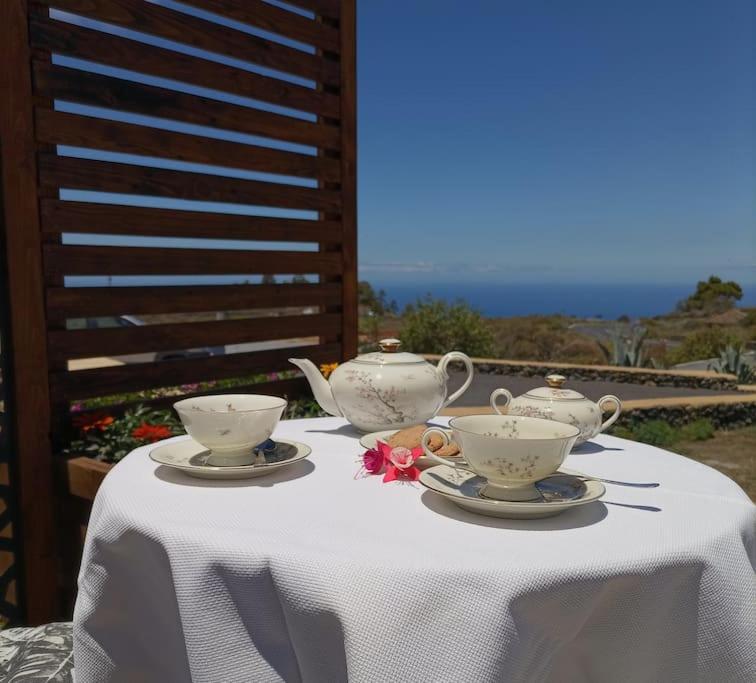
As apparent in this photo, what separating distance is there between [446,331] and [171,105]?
8.59 meters

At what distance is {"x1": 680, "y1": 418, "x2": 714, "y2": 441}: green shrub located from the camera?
20.6 feet

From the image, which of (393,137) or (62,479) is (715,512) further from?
(393,137)

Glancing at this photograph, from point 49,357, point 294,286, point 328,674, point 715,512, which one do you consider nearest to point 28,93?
point 49,357

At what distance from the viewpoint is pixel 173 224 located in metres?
3.06

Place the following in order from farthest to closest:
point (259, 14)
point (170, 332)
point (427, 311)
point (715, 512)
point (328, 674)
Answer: point (427, 311)
point (259, 14)
point (170, 332)
point (715, 512)
point (328, 674)

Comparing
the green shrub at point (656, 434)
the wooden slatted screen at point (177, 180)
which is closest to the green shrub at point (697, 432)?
the green shrub at point (656, 434)

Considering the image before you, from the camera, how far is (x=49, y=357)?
2600mm

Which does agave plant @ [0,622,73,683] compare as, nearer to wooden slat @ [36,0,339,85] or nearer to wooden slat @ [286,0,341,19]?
wooden slat @ [36,0,339,85]

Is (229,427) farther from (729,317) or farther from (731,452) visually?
(729,317)

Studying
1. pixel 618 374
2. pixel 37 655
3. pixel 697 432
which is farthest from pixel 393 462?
pixel 618 374

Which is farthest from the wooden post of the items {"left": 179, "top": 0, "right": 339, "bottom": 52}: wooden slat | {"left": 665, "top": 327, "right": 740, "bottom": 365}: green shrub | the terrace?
{"left": 665, "top": 327, "right": 740, "bottom": 365}: green shrub

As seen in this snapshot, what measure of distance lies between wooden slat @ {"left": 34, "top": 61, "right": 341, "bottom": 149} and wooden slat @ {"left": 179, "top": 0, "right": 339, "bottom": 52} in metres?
0.46

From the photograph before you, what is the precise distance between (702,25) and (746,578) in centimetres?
3141

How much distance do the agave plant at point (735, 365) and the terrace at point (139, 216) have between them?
732cm
